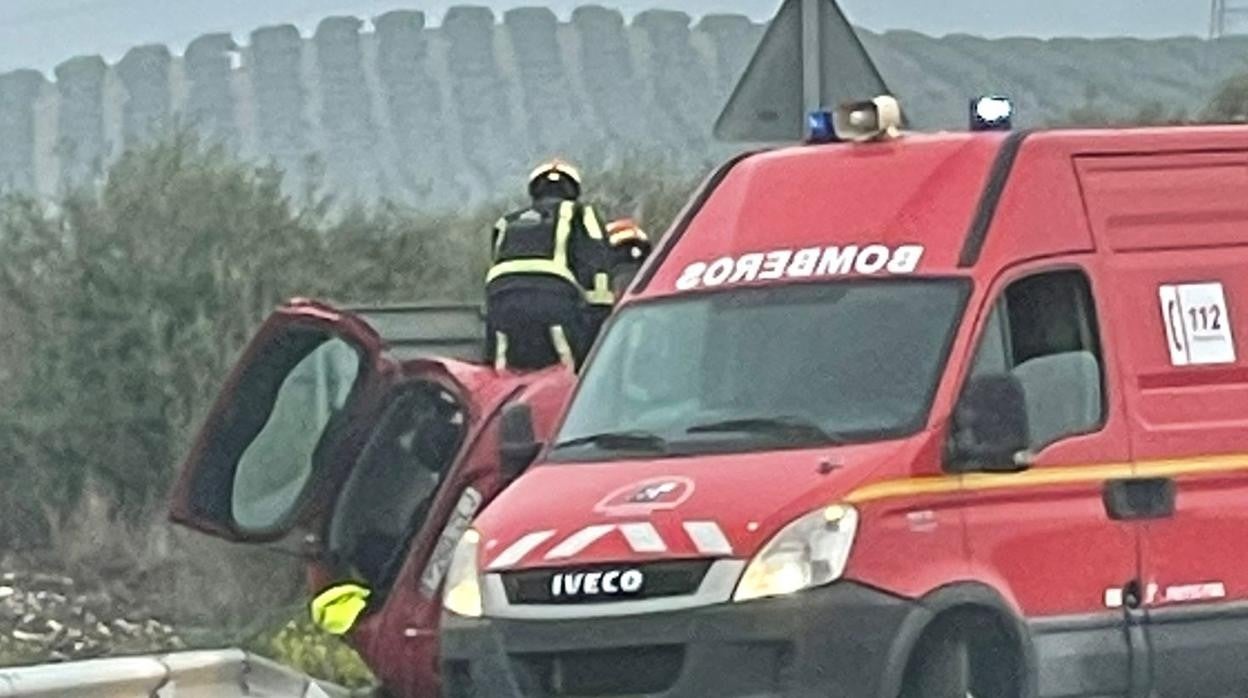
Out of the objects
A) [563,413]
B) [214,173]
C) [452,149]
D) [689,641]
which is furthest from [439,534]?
[452,149]

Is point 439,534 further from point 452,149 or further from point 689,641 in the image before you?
point 452,149

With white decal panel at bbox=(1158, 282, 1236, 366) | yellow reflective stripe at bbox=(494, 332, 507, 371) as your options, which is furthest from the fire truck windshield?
yellow reflective stripe at bbox=(494, 332, 507, 371)

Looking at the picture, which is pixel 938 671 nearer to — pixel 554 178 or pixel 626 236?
pixel 554 178

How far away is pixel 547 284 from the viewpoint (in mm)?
14188

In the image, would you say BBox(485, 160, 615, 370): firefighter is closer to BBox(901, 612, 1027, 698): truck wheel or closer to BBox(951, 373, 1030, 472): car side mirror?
BBox(951, 373, 1030, 472): car side mirror

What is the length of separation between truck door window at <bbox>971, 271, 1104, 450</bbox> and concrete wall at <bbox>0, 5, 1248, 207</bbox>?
16788 mm

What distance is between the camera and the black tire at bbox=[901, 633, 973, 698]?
11.0 m

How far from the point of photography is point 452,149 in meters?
38.8

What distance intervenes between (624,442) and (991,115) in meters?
2.42

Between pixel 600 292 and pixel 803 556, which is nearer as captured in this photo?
pixel 803 556

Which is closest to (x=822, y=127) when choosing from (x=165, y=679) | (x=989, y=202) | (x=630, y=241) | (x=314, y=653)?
(x=989, y=202)

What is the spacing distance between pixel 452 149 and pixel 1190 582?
2743 cm

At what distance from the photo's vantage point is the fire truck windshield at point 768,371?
11.4 meters

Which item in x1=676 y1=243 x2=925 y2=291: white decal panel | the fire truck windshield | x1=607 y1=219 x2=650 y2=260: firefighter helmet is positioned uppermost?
x1=607 y1=219 x2=650 y2=260: firefighter helmet
